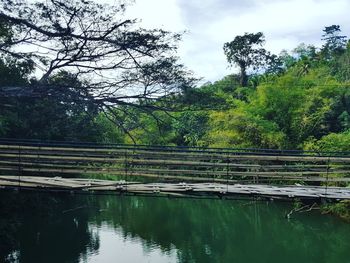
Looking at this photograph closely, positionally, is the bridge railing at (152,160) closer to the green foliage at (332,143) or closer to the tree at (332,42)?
the green foliage at (332,143)

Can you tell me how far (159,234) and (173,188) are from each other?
5078 mm

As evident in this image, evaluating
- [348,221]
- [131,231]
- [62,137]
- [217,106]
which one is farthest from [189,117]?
[348,221]

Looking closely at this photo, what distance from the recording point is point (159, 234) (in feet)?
31.9

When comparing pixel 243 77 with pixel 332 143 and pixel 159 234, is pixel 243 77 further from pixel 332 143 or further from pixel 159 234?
pixel 159 234

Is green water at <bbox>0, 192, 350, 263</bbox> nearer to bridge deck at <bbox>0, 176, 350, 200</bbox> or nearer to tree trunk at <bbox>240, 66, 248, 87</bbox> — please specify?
bridge deck at <bbox>0, 176, 350, 200</bbox>

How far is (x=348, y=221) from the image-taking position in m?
10.6

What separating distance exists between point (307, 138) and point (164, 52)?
938 centimetres

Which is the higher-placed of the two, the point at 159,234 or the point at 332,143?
the point at 332,143

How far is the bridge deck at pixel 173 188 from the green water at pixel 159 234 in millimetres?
1657

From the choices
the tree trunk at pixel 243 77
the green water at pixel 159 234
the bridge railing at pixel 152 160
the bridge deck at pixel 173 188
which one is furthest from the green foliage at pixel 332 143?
the tree trunk at pixel 243 77

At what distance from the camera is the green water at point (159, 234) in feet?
26.2

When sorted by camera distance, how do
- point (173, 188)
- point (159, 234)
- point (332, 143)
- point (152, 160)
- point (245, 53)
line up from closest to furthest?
point (173, 188) < point (152, 160) < point (159, 234) < point (332, 143) < point (245, 53)

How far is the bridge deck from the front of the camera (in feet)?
15.5

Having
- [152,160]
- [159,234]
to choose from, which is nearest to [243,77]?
[159,234]
